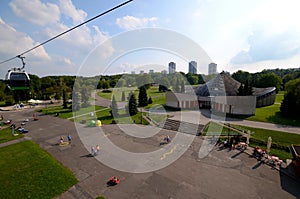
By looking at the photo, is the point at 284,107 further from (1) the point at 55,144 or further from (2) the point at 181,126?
(1) the point at 55,144

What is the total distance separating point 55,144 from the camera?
16.5m

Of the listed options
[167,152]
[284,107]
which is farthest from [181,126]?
[284,107]

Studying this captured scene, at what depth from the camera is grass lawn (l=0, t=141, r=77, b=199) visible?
9.19m

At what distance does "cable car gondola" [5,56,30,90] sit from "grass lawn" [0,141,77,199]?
6414mm

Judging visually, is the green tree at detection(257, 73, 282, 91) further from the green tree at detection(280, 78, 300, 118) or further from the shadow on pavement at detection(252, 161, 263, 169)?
the shadow on pavement at detection(252, 161, 263, 169)

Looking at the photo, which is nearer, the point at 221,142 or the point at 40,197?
the point at 40,197

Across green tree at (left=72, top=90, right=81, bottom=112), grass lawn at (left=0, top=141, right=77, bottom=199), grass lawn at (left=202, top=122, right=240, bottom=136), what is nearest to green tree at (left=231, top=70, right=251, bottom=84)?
grass lawn at (left=202, top=122, right=240, bottom=136)

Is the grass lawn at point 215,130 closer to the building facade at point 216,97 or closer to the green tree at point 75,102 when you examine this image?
the building facade at point 216,97

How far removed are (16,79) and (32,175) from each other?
8.84 metres

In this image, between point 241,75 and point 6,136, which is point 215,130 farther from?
point 241,75

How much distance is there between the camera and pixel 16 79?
14.0 m

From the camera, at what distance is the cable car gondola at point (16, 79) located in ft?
44.8

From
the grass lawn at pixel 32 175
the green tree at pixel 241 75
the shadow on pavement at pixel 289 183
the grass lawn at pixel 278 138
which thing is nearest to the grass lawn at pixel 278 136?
the grass lawn at pixel 278 138

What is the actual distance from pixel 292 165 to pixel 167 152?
9.57 meters
